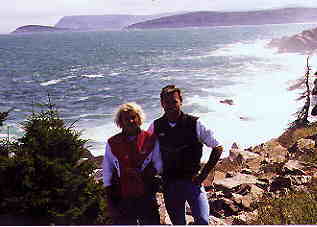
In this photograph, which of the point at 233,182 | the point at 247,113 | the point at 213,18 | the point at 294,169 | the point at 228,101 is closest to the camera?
the point at 294,169

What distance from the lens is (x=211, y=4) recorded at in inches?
347

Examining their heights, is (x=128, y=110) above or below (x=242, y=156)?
above

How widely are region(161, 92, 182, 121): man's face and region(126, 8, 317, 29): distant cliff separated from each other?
818 centimetres

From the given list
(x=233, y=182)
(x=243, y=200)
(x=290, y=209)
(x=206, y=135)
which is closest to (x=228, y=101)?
(x=233, y=182)

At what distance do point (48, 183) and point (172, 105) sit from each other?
2711mm

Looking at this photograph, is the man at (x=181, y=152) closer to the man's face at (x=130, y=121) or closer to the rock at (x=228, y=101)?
the man's face at (x=130, y=121)

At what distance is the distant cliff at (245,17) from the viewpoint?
48.4ft

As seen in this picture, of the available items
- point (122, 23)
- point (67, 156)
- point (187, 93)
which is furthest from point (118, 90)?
point (67, 156)

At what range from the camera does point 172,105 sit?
378 cm

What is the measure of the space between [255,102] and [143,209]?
57.5ft

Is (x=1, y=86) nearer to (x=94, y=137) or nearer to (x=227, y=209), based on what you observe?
(x=94, y=137)

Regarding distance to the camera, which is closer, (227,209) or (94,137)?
(227,209)

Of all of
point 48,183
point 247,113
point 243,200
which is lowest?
point 247,113

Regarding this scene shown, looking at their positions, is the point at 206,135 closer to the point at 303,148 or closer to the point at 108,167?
the point at 108,167
